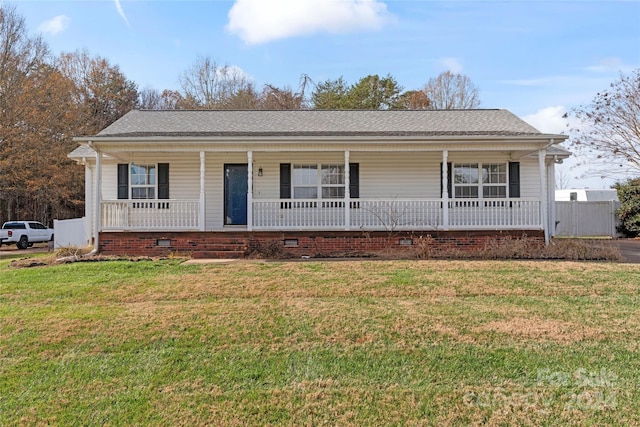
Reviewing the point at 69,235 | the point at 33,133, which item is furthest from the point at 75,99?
the point at 69,235

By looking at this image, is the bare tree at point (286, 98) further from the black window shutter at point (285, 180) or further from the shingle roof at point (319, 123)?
the black window shutter at point (285, 180)

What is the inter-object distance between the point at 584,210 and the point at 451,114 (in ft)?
33.4

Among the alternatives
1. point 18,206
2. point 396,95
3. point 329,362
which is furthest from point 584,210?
point 18,206

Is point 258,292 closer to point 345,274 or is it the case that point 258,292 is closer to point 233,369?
point 345,274

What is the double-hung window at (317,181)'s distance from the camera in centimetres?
1309

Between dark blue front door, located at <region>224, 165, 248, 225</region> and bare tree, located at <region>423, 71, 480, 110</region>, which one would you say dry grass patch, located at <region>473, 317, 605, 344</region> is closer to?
dark blue front door, located at <region>224, 165, 248, 225</region>

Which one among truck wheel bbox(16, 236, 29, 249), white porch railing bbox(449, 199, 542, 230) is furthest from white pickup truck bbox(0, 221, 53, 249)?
white porch railing bbox(449, 199, 542, 230)

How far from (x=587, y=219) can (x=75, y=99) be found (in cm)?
3223

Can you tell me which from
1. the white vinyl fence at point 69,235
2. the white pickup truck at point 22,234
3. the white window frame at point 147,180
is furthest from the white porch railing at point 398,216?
the white pickup truck at point 22,234

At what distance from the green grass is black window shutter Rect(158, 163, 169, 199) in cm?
568

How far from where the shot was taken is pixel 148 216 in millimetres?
11406

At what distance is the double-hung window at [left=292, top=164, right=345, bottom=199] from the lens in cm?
1309

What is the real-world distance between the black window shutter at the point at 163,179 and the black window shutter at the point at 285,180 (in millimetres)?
3577

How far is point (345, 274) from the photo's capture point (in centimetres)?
809
